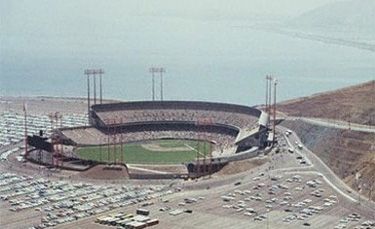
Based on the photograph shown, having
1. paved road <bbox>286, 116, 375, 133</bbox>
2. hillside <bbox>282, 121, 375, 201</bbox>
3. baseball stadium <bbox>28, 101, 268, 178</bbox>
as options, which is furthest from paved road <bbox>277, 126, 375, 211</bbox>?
baseball stadium <bbox>28, 101, 268, 178</bbox>

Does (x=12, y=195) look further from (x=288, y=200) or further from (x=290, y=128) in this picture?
(x=290, y=128)

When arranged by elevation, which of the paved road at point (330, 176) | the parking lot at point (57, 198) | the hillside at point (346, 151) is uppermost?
the hillside at point (346, 151)

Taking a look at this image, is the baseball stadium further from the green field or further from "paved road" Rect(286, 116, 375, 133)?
"paved road" Rect(286, 116, 375, 133)

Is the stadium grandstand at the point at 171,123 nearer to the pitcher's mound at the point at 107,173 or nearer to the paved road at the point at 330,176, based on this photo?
the paved road at the point at 330,176

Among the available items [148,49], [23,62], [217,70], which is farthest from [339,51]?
[23,62]

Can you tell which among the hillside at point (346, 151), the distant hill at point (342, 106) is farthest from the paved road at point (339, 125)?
the distant hill at point (342, 106)

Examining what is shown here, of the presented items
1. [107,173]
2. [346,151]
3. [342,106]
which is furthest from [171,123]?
[346,151]
